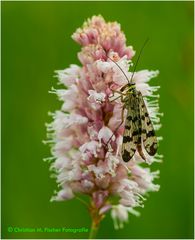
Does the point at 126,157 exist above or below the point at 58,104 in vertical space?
below

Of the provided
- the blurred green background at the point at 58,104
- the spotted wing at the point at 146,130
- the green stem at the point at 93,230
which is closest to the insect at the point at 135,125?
the spotted wing at the point at 146,130

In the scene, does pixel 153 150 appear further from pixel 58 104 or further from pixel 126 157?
pixel 58 104

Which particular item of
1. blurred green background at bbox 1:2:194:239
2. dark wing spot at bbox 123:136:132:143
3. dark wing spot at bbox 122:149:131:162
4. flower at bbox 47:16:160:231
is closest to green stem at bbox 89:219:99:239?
flower at bbox 47:16:160:231

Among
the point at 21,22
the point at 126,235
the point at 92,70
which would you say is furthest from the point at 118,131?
the point at 21,22

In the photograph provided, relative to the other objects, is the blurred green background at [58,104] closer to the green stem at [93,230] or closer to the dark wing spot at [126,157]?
the green stem at [93,230]

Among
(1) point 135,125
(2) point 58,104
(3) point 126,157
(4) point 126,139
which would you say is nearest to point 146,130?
(1) point 135,125
